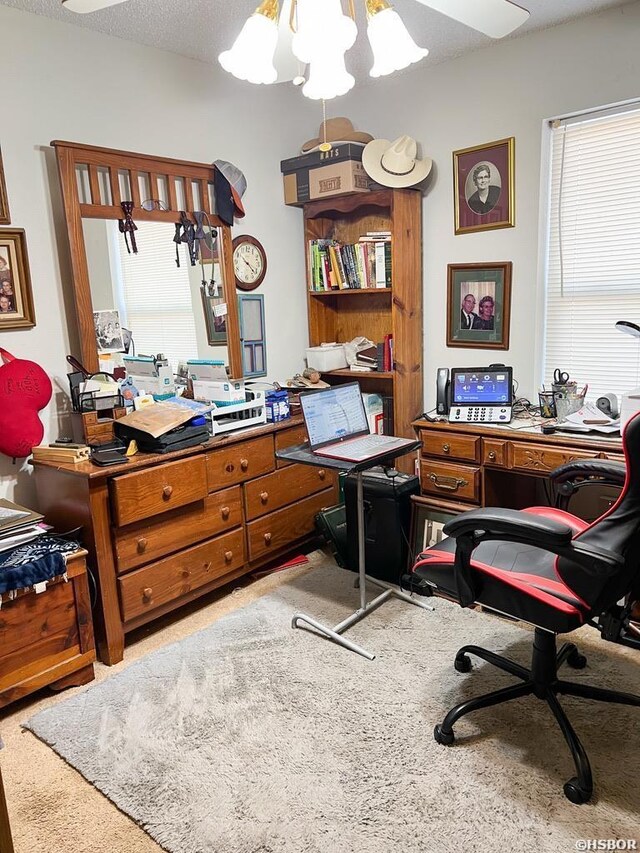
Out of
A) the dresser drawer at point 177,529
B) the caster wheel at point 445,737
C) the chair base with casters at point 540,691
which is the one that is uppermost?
the dresser drawer at point 177,529

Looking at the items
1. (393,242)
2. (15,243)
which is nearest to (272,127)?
(393,242)

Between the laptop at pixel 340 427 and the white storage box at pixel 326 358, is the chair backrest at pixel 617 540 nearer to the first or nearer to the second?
the laptop at pixel 340 427

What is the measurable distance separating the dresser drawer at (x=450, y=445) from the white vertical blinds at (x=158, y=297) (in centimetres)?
125

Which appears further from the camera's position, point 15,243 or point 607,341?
point 607,341

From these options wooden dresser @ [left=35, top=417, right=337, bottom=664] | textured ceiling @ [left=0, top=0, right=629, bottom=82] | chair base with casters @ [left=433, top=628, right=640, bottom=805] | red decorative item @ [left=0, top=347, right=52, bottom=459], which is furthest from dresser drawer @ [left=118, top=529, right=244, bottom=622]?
textured ceiling @ [left=0, top=0, right=629, bottom=82]

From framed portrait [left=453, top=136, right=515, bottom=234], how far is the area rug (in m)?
1.95

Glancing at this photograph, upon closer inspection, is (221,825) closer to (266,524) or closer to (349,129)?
(266,524)

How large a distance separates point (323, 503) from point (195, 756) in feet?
5.40

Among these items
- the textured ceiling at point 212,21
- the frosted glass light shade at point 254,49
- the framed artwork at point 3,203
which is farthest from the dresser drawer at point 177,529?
the textured ceiling at point 212,21

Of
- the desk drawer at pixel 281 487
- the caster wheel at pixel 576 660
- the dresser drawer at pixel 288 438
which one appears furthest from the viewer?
the dresser drawer at pixel 288 438

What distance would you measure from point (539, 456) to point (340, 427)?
84cm

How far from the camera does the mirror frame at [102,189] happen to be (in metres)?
2.54

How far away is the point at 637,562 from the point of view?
5.53 ft

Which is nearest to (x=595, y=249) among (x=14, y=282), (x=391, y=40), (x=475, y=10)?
(x=475, y=10)
